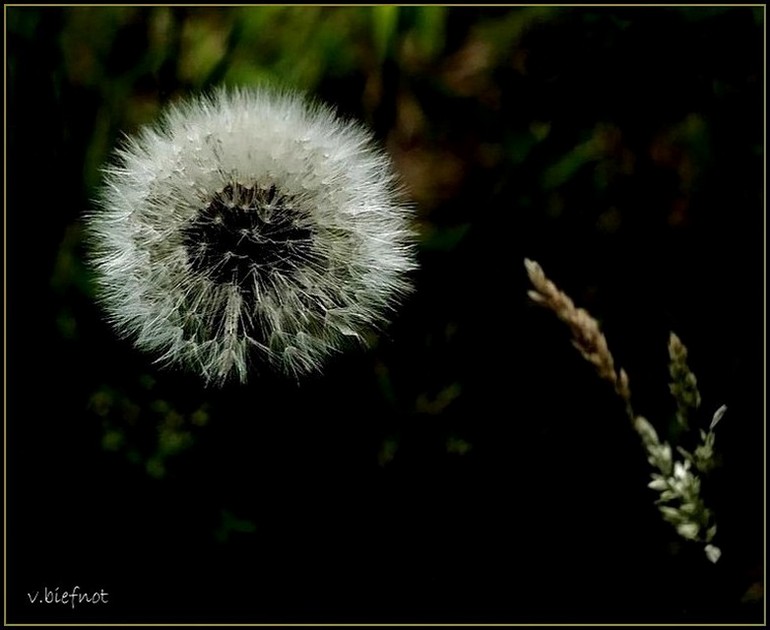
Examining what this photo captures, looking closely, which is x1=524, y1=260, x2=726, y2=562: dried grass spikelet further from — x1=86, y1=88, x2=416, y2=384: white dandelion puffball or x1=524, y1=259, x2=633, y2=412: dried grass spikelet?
x1=86, y1=88, x2=416, y2=384: white dandelion puffball

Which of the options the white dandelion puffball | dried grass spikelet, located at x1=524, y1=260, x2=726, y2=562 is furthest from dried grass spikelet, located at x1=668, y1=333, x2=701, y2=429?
the white dandelion puffball

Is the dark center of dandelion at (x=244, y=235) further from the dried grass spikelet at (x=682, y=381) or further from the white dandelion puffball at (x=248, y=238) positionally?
the dried grass spikelet at (x=682, y=381)

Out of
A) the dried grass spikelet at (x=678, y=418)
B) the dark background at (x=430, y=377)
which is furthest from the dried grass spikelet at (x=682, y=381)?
the dark background at (x=430, y=377)

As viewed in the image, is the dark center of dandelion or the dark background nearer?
the dark center of dandelion

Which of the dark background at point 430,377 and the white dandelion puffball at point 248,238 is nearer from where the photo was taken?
the white dandelion puffball at point 248,238

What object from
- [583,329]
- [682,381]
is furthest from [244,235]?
[682,381]

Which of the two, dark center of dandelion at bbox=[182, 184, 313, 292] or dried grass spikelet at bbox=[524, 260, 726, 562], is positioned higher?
dark center of dandelion at bbox=[182, 184, 313, 292]

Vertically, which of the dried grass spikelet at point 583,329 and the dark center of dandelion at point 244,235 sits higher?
the dark center of dandelion at point 244,235
